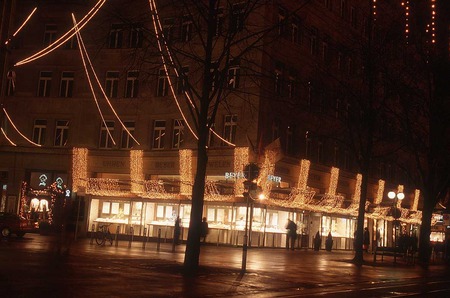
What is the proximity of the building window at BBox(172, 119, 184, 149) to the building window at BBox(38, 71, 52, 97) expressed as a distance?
10587 millimetres

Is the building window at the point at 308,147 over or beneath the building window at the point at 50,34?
beneath

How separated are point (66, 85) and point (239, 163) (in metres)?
15.9

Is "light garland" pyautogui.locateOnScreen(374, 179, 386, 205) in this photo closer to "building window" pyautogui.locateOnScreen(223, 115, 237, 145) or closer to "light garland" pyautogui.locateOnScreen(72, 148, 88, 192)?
"building window" pyautogui.locateOnScreen(223, 115, 237, 145)

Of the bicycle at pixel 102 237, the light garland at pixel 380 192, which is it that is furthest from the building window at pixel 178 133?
the light garland at pixel 380 192

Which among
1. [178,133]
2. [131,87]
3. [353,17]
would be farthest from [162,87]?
[353,17]

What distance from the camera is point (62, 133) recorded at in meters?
47.4

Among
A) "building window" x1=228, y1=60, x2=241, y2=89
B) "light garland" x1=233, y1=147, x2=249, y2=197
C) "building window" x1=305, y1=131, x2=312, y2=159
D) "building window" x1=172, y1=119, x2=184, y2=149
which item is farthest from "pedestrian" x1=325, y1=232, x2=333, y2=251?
"building window" x1=228, y1=60, x2=241, y2=89

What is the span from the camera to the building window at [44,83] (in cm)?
4797

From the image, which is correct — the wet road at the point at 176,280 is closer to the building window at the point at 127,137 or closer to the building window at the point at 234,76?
the building window at the point at 234,76

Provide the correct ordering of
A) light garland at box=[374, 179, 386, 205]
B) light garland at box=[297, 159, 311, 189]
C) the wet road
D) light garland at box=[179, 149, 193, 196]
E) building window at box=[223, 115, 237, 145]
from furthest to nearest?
light garland at box=[374, 179, 386, 205] < light garland at box=[297, 159, 311, 189] < light garland at box=[179, 149, 193, 196] < building window at box=[223, 115, 237, 145] < the wet road

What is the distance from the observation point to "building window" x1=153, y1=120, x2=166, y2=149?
44.8m

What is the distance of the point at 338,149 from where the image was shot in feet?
164

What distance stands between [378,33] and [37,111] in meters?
25.4

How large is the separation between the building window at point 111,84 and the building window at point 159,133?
409 centimetres
